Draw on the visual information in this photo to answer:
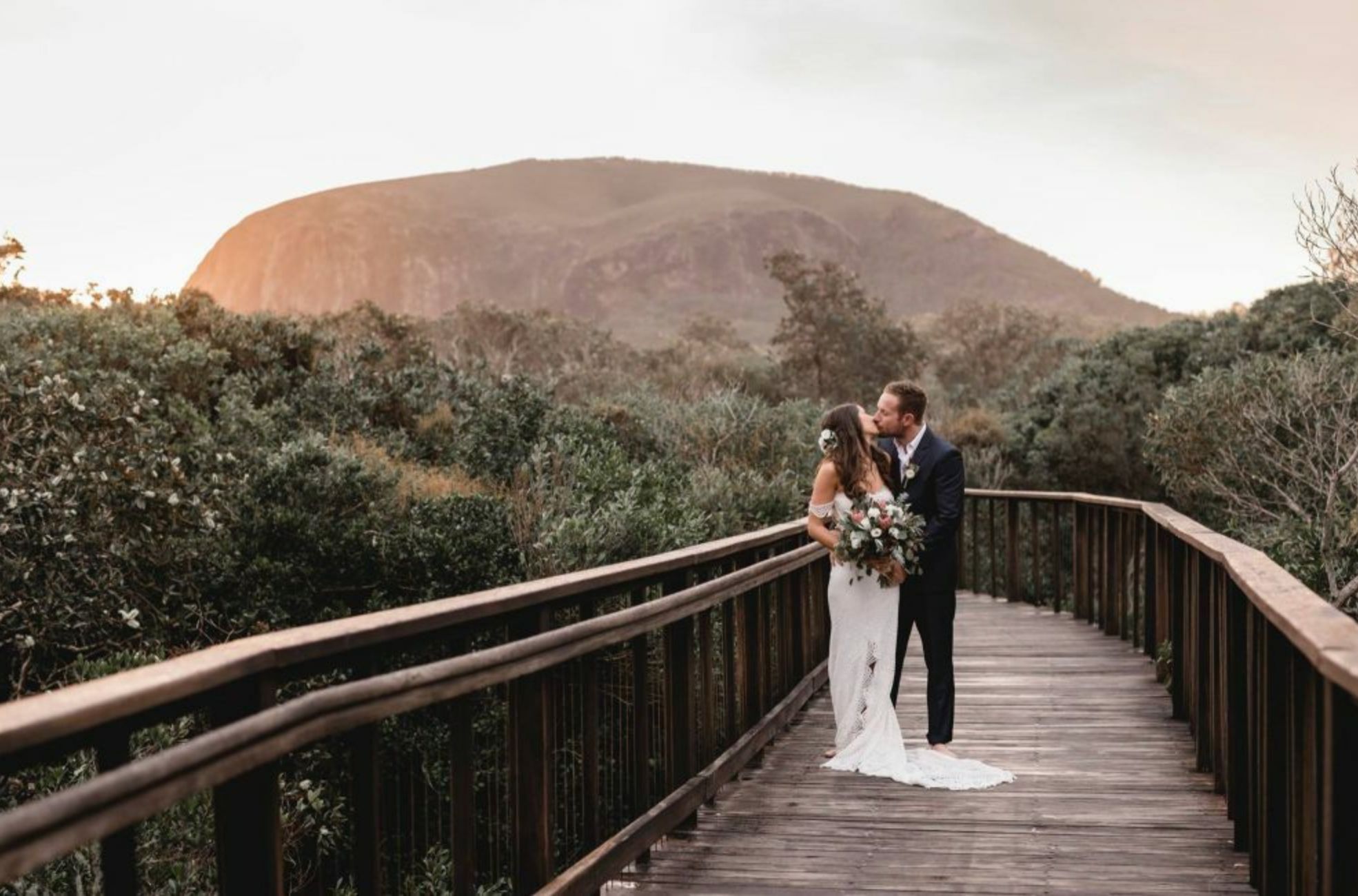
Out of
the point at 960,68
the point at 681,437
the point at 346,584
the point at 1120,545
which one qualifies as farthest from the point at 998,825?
the point at 960,68

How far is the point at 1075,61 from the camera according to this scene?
143 ft

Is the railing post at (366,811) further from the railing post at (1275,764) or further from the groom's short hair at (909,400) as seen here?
the groom's short hair at (909,400)

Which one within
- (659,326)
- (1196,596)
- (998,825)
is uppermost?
(659,326)

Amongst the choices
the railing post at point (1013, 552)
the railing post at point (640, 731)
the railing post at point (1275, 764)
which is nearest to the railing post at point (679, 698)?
the railing post at point (640, 731)

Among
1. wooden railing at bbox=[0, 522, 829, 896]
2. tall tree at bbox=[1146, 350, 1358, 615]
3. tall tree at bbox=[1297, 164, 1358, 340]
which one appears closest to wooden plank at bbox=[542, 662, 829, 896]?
wooden railing at bbox=[0, 522, 829, 896]

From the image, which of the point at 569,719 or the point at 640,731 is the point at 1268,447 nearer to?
the point at 640,731

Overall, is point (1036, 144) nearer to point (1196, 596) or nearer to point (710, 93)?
point (710, 93)

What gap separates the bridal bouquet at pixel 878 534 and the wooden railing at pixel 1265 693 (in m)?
1.38

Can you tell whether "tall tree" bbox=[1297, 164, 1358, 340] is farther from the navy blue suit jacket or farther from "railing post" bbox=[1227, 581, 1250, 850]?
"railing post" bbox=[1227, 581, 1250, 850]

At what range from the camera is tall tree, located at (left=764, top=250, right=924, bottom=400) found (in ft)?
167

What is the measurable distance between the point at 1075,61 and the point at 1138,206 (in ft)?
85.0

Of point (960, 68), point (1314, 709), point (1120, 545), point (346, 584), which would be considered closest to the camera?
point (1314, 709)

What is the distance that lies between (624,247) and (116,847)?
135744 mm

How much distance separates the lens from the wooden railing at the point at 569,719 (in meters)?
2.19
